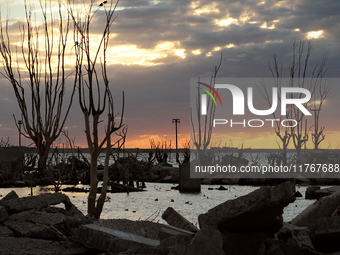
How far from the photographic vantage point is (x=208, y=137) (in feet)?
70.4

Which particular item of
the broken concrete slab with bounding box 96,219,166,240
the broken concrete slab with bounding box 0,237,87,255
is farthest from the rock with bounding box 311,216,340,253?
the broken concrete slab with bounding box 0,237,87,255

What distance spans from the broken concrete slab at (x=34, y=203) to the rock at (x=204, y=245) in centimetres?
336

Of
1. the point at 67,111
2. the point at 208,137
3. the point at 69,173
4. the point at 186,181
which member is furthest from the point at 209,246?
the point at 208,137

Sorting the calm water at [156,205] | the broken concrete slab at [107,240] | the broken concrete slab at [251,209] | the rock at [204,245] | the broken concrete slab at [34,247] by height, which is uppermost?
the broken concrete slab at [251,209]

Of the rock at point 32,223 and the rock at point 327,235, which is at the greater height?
the rock at point 327,235

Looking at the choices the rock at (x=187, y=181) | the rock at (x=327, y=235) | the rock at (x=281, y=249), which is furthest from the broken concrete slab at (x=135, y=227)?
the rock at (x=187, y=181)

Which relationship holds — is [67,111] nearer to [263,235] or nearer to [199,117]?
[263,235]

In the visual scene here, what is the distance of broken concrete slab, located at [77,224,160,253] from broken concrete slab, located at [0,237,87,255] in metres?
0.17

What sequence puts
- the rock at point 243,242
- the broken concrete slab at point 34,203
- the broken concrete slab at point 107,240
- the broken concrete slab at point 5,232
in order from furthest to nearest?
the broken concrete slab at point 34,203 → the broken concrete slab at point 5,232 → the broken concrete slab at point 107,240 → the rock at point 243,242

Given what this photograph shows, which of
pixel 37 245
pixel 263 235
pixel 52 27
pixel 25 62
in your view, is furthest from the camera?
pixel 25 62

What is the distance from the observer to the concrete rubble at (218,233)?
9.48ft

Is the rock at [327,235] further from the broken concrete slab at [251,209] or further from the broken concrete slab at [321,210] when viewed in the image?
the broken concrete slab at [321,210]

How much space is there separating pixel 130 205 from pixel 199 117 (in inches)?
459

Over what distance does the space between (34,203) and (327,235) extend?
4.00m
